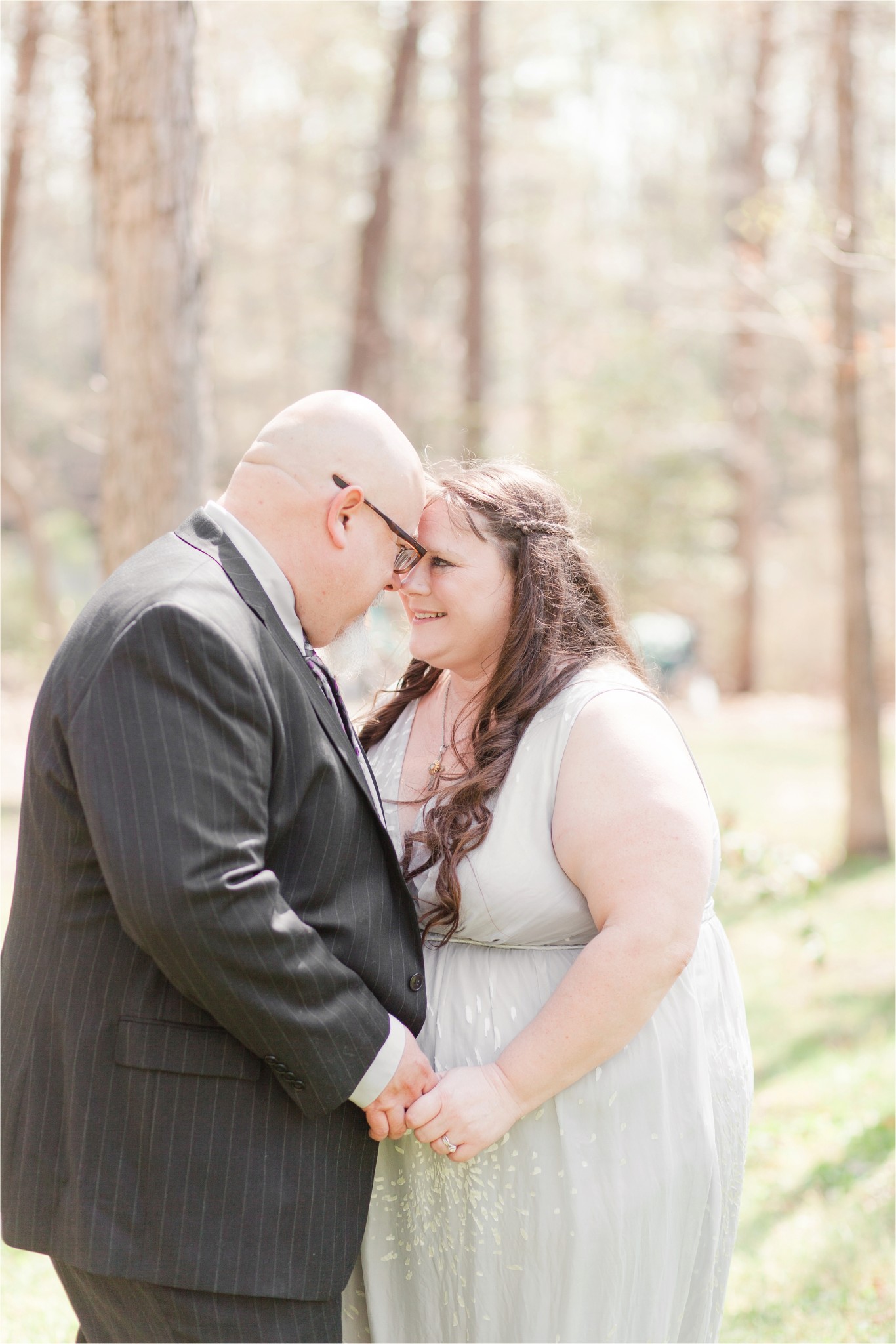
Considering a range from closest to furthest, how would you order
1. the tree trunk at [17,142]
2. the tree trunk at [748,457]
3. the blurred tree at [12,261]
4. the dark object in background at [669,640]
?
the tree trunk at [17,142] < the blurred tree at [12,261] < the dark object in background at [669,640] < the tree trunk at [748,457]

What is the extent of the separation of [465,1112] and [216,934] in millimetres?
727

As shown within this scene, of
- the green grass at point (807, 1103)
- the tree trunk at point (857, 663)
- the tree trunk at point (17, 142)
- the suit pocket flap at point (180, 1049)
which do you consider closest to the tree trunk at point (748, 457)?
the green grass at point (807, 1103)

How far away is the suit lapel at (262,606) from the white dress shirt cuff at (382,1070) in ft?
1.38

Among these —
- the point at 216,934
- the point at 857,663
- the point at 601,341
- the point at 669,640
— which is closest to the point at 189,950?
the point at 216,934

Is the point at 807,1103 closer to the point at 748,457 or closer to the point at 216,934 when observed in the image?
the point at 216,934

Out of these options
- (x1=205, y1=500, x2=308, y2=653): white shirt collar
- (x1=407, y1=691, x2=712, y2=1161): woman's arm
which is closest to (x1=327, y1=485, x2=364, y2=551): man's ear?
(x1=205, y1=500, x2=308, y2=653): white shirt collar

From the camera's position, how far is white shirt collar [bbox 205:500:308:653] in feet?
6.72

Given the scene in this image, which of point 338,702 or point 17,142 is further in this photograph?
point 17,142

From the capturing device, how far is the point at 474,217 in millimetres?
16641

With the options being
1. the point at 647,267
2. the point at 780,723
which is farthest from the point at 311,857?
the point at 647,267

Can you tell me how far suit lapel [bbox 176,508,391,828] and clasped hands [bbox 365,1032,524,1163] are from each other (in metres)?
0.53

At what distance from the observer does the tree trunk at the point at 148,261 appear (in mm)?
4156

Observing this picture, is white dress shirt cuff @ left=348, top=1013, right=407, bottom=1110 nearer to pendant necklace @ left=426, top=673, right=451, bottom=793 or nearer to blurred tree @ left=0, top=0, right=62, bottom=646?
pendant necklace @ left=426, top=673, right=451, bottom=793

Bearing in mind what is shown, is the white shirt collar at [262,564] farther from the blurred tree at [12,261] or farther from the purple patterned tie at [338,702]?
the blurred tree at [12,261]
